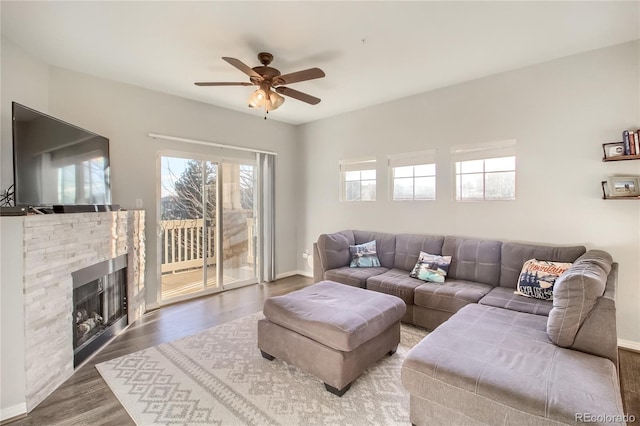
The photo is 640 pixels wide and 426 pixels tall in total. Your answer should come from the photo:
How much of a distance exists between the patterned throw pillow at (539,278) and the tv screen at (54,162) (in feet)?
13.8

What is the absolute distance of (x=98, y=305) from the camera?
282cm

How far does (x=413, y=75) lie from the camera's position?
10.9 ft

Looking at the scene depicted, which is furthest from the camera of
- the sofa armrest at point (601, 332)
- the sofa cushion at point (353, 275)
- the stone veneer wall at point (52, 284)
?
the sofa cushion at point (353, 275)

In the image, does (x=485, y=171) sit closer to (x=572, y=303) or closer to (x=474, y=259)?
(x=474, y=259)

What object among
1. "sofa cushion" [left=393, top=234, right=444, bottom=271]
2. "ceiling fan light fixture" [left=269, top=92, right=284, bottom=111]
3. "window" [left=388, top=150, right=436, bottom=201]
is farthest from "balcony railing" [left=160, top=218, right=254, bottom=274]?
"window" [left=388, top=150, right=436, bottom=201]

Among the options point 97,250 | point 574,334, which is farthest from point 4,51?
point 574,334

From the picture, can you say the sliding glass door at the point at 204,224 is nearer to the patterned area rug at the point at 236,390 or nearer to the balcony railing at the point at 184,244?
the balcony railing at the point at 184,244

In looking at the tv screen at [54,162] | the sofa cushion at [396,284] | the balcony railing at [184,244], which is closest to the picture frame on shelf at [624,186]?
the sofa cushion at [396,284]

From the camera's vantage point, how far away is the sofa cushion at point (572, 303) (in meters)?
1.68

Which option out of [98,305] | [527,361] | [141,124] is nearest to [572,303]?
[527,361]

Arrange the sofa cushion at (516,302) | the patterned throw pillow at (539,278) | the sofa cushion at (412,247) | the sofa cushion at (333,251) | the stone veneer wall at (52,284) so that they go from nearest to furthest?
the stone veneer wall at (52,284)
the sofa cushion at (516,302)
the patterned throw pillow at (539,278)
the sofa cushion at (412,247)
the sofa cushion at (333,251)

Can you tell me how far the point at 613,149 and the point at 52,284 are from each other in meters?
4.78

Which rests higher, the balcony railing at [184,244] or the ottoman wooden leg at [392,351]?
the balcony railing at [184,244]

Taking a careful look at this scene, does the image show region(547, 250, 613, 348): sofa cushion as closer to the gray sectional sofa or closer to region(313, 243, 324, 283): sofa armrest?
the gray sectional sofa
